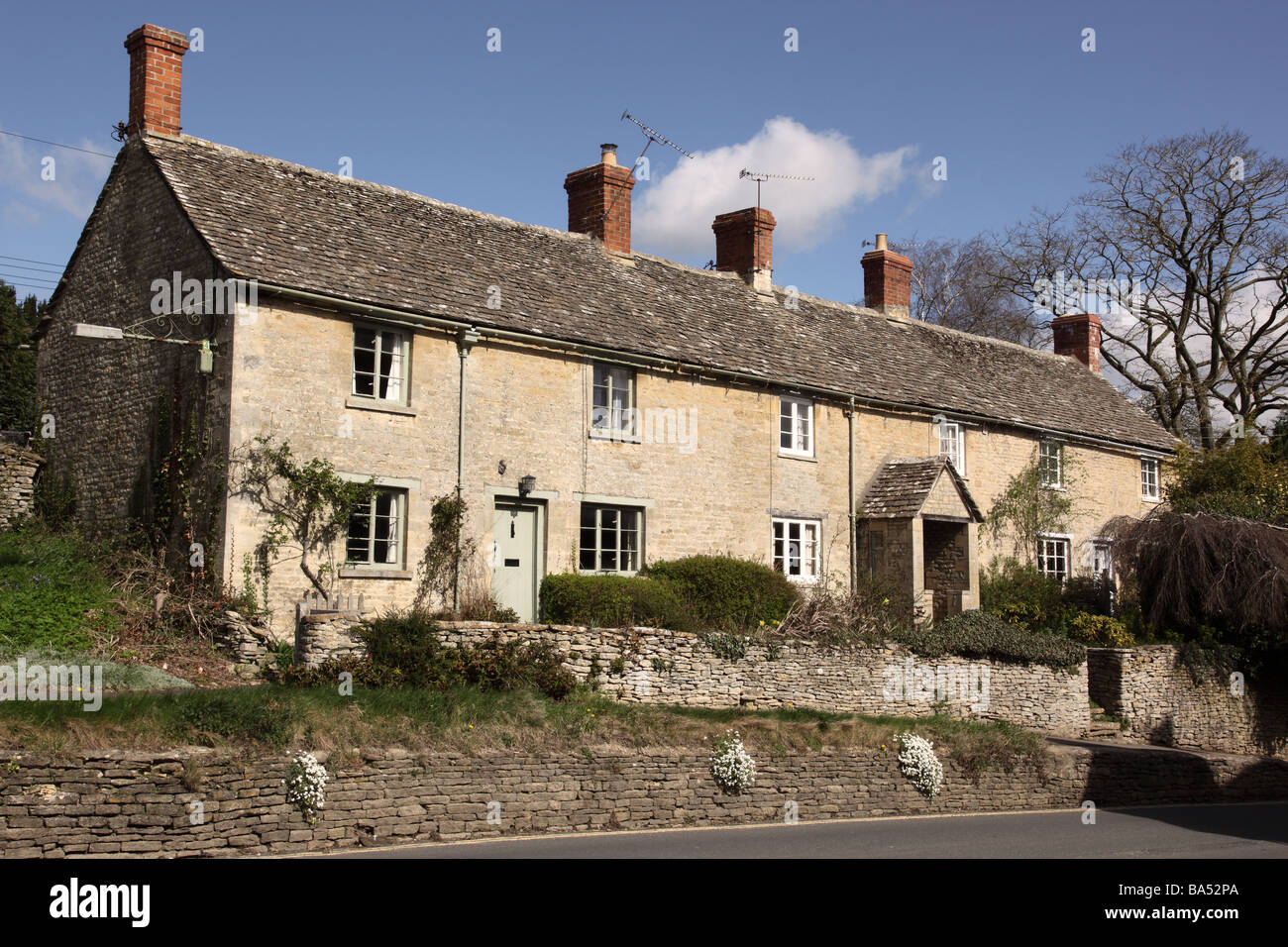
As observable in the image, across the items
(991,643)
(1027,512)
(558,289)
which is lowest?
(991,643)

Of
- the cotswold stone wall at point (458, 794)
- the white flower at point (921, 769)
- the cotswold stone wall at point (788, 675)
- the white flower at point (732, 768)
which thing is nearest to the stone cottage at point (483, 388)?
the cotswold stone wall at point (788, 675)

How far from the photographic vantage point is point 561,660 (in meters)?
17.7

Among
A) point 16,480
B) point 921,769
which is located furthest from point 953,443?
point 16,480

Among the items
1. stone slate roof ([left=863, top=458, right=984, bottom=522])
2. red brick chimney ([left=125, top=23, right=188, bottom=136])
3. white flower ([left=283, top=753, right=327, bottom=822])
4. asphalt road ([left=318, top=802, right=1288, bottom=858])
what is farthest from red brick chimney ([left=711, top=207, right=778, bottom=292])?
white flower ([left=283, top=753, right=327, bottom=822])

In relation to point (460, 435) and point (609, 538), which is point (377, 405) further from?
point (609, 538)

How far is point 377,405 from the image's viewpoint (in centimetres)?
1919

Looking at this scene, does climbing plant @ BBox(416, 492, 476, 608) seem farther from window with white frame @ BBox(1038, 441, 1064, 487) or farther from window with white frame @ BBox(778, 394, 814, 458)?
window with white frame @ BBox(1038, 441, 1064, 487)

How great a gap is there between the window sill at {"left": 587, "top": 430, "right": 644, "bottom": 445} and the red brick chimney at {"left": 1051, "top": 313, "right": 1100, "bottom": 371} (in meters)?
21.0

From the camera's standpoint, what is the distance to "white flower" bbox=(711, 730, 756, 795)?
51.0 feet

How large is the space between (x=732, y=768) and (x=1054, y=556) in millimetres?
17713

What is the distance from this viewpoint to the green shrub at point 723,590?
21.6 metres

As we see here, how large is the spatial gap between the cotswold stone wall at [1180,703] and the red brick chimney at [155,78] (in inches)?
826

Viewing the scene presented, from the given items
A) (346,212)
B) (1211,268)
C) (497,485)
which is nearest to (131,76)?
(346,212)
